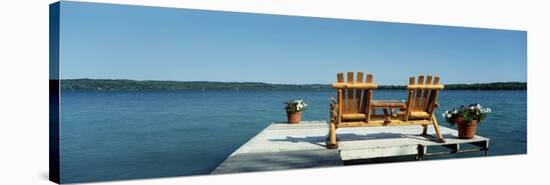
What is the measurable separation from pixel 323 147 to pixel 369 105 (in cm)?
72

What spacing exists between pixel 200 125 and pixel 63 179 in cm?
217

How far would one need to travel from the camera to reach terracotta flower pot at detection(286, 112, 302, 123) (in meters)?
7.46

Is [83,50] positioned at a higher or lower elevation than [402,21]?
lower

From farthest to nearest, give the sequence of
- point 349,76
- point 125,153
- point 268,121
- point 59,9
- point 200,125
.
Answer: point 268,121 < point 200,125 < point 349,76 < point 125,153 < point 59,9

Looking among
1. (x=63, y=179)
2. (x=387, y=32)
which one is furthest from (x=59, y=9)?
(x=387, y=32)

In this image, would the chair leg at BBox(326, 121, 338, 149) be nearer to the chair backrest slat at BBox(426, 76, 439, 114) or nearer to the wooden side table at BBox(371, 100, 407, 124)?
the wooden side table at BBox(371, 100, 407, 124)

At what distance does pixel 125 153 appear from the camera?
5.32 meters

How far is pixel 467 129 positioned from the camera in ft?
22.0

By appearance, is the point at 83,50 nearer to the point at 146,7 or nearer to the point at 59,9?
the point at 59,9

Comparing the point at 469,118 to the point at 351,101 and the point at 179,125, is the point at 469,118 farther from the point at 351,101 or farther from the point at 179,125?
the point at 179,125

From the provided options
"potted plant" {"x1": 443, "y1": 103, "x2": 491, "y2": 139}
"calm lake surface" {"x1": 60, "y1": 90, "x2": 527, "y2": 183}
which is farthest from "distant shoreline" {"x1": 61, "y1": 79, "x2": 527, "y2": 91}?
"potted plant" {"x1": 443, "y1": 103, "x2": 491, "y2": 139}

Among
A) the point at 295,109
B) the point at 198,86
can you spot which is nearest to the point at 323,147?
the point at 295,109

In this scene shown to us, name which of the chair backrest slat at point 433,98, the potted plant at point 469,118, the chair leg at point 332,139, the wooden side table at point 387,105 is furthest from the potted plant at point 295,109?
the potted plant at point 469,118

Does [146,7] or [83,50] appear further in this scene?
[146,7]
